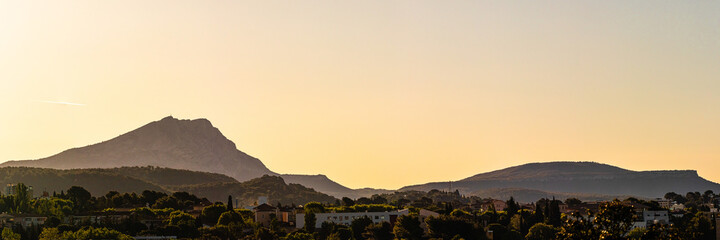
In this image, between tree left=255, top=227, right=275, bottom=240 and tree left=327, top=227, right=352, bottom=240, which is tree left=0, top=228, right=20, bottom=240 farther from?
tree left=327, top=227, right=352, bottom=240

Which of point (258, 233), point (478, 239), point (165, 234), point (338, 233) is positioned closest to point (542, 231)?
point (478, 239)

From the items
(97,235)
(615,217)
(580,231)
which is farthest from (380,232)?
(615,217)

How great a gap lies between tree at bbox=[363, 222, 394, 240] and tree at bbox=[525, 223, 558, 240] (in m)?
22.4

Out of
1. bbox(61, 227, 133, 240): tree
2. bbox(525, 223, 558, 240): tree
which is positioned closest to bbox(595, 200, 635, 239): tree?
bbox(61, 227, 133, 240): tree

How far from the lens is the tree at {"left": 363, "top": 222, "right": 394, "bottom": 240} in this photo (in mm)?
191000

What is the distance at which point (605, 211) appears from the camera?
2238 inches

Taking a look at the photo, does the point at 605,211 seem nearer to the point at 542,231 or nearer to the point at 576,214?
the point at 576,214

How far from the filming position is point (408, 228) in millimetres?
190250

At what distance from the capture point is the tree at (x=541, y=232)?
192 meters

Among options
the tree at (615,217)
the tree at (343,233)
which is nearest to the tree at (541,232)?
the tree at (343,233)

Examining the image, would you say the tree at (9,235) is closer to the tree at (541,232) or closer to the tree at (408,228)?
the tree at (408,228)

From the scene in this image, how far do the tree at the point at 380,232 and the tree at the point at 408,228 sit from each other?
5.16 feet

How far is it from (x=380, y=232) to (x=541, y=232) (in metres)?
26.3

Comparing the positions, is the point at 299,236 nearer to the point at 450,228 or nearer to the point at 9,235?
the point at 450,228
